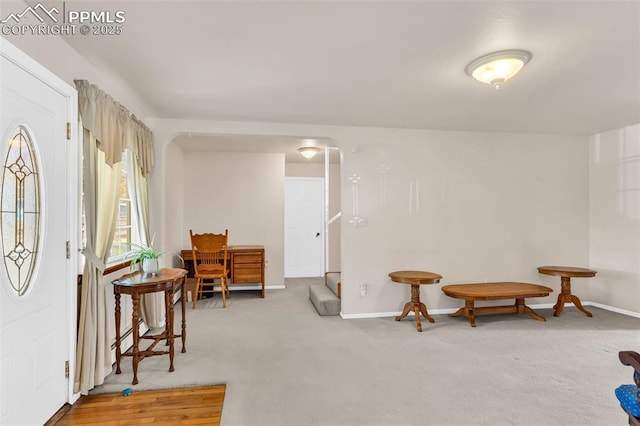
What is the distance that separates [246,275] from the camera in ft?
17.5

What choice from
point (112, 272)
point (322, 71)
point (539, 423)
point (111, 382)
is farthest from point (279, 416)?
point (322, 71)

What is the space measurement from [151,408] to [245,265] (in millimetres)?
3118

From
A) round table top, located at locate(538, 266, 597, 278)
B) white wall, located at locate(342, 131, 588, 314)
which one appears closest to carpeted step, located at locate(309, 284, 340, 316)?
white wall, located at locate(342, 131, 588, 314)

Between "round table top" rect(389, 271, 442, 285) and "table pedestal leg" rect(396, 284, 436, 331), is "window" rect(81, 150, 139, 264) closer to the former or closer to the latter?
"round table top" rect(389, 271, 442, 285)

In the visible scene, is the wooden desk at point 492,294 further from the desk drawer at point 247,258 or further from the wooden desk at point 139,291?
the wooden desk at point 139,291

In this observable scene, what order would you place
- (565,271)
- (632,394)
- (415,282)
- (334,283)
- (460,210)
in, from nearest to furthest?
(632,394) < (415,282) < (565,271) < (460,210) < (334,283)

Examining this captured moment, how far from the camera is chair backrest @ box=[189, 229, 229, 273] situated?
15.8 ft

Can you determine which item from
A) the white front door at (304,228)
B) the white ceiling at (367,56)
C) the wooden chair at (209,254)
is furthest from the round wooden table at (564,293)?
the wooden chair at (209,254)

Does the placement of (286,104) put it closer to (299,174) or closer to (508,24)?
(508,24)

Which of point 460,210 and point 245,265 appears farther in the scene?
point 245,265

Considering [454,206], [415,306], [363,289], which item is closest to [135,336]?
[363,289]

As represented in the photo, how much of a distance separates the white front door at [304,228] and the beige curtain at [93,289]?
464 centimetres

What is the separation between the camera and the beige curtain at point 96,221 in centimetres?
236

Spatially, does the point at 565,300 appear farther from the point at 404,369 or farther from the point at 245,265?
the point at 245,265
